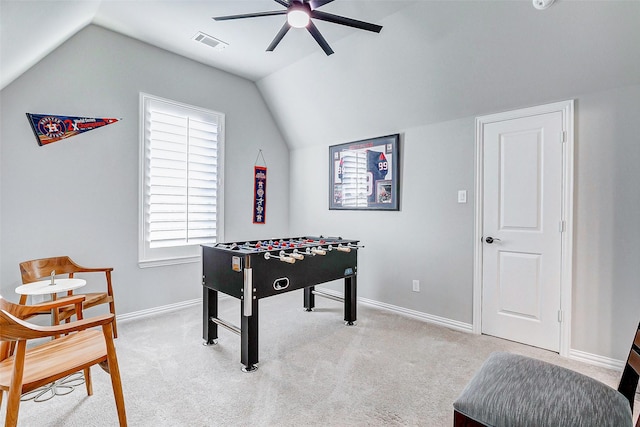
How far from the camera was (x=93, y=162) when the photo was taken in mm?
3141

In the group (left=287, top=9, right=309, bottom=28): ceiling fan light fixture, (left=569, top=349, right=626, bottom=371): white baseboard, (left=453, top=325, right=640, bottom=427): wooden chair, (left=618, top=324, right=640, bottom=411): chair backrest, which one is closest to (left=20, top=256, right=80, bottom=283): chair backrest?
(left=287, top=9, right=309, bottom=28): ceiling fan light fixture

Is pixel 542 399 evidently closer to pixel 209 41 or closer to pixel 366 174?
pixel 366 174

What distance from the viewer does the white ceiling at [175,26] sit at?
2.05 meters

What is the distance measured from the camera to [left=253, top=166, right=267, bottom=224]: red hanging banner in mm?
4547

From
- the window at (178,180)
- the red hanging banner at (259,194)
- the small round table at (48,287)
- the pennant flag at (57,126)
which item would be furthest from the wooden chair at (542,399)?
the pennant flag at (57,126)

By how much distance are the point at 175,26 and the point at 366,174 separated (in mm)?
2603

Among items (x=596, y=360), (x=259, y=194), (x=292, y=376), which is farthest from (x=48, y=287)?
(x=596, y=360)

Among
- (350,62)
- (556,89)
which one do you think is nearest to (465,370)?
(556,89)

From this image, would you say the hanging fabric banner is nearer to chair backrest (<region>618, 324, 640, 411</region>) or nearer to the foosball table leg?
the foosball table leg

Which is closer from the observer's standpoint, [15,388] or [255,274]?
[15,388]

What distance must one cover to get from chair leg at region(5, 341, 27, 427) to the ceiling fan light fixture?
238cm

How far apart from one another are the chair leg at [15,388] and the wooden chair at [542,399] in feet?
6.07

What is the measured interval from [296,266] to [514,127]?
7.81ft

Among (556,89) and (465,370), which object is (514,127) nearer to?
(556,89)
